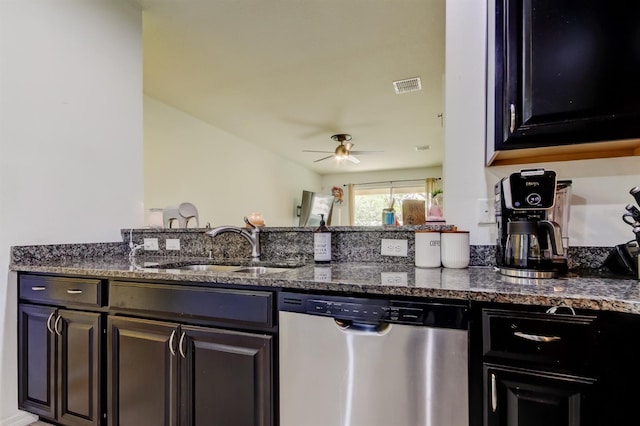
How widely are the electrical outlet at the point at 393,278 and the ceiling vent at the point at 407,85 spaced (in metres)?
2.52

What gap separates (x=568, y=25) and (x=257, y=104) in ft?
10.4

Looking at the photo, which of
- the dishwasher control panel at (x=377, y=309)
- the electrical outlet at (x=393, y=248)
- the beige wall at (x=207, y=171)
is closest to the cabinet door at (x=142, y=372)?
the dishwasher control panel at (x=377, y=309)

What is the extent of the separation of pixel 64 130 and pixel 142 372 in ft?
4.77

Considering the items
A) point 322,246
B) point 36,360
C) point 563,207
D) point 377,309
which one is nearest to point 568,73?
point 563,207

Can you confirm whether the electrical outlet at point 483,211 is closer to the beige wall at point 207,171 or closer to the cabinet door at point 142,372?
the cabinet door at point 142,372

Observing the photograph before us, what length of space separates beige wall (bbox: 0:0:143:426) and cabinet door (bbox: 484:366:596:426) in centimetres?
220

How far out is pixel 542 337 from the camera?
0.91 m

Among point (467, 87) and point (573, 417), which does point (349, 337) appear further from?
point (467, 87)

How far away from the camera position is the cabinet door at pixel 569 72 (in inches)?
43.9

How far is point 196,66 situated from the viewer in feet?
9.68

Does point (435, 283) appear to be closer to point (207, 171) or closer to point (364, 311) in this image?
point (364, 311)

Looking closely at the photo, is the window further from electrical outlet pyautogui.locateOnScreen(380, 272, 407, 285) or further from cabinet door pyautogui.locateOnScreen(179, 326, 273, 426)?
cabinet door pyautogui.locateOnScreen(179, 326, 273, 426)

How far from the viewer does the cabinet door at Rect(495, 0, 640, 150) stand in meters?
1.12

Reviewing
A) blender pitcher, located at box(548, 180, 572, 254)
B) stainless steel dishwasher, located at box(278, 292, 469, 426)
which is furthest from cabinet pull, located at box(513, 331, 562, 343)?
blender pitcher, located at box(548, 180, 572, 254)
